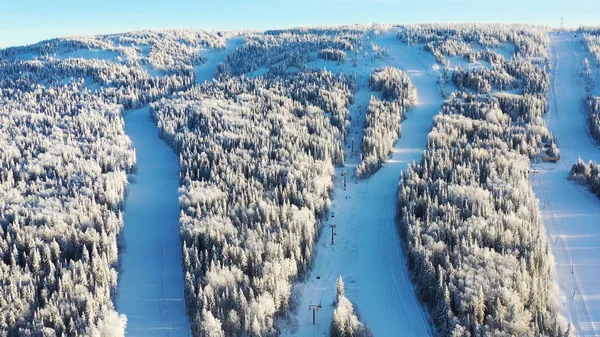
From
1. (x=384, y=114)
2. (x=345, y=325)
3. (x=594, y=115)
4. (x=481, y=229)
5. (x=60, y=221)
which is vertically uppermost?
(x=384, y=114)

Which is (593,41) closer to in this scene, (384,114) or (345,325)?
(384,114)

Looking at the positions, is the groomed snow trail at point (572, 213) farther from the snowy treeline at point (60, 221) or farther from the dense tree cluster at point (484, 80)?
the snowy treeline at point (60, 221)

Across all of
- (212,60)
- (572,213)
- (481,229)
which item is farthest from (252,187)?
(212,60)

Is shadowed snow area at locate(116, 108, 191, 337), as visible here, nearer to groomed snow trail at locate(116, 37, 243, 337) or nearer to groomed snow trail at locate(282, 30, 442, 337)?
groomed snow trail at locate(116, 37, 243, 337)

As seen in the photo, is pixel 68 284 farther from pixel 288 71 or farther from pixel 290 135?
pixel 288 71

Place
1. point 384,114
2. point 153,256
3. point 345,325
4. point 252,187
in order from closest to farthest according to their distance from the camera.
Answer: point 345,325 < point 153,256 < point 252,187 < point 384,114

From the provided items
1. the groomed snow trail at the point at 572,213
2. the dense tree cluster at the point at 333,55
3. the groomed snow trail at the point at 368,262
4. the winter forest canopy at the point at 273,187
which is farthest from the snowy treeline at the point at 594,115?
the dense tree cluster at the point at 333,55
